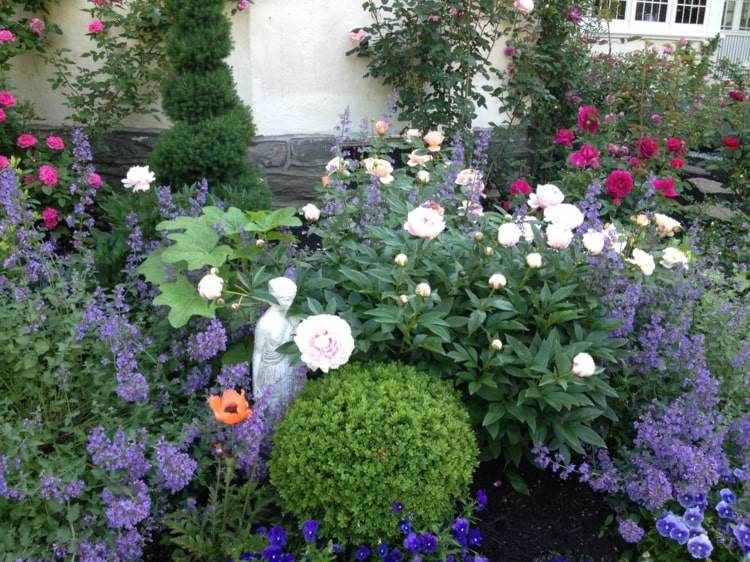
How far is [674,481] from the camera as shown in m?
2.04

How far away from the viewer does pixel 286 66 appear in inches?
181

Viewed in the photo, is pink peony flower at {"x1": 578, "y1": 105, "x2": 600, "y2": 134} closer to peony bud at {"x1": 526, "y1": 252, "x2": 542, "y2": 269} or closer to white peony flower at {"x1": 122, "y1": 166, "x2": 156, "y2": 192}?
peony bud at {"x1": 526, "y1": 252, "x2": 542, "y2": 269}

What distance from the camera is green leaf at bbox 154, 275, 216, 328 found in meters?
2.15

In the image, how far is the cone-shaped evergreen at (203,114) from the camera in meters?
3.61

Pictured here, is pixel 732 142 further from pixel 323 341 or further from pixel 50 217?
pixel 50 217

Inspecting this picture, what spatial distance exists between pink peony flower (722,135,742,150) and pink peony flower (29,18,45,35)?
4.83m

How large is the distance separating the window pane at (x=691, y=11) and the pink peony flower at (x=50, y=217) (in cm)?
1100

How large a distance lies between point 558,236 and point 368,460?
96cm

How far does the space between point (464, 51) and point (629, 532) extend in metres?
3.58

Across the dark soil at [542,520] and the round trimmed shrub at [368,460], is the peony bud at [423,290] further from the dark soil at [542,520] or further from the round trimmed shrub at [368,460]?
the dark soil at [542,520]

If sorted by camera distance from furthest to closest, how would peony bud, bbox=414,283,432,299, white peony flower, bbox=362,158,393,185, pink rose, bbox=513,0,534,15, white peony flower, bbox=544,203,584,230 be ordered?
pink rose, bbox=513,0,534,15
white peony flower, bbox=362,158,393,185
white peony flower, bbox=544,203,584,230
peony bud, bbox=414,283,432,299

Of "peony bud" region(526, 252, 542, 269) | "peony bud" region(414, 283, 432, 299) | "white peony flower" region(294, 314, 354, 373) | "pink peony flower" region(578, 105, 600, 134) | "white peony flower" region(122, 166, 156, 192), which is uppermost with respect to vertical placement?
"pink peony flower" region(578, 105, 600, 134)

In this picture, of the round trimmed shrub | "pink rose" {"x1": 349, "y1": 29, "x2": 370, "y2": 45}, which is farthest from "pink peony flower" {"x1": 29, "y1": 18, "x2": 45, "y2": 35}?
the round trimmed shrub

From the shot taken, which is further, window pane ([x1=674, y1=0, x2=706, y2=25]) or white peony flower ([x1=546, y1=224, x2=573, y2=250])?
window pane ([x1=674, y1=0, x2=706, y2=25])
